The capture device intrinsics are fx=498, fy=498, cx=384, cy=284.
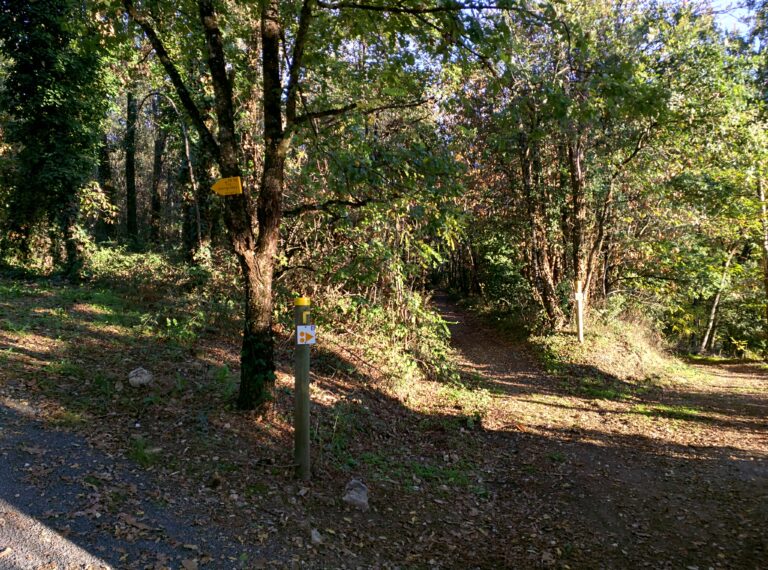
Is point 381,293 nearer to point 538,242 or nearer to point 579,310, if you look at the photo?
point 579,310

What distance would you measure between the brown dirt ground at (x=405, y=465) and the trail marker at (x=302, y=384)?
0.19 meters

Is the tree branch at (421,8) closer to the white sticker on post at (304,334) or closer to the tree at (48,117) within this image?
the white sticker on post at (304,334)

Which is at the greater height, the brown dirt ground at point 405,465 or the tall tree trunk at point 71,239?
the tall tree trunk at point 71,239

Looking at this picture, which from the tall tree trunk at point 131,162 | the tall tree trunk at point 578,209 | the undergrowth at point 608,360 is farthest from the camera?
the tall tree trunk at point 131,162

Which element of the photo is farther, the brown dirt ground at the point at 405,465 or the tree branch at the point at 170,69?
the tree branch at the point at 170,69

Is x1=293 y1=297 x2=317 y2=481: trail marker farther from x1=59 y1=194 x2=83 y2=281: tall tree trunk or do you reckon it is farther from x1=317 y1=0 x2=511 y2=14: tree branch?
x1=59 y1=194 x2=83 y2=281: tall tree trunk

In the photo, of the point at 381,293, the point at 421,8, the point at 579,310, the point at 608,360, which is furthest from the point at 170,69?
the point at 608,360

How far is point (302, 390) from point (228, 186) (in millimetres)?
2148

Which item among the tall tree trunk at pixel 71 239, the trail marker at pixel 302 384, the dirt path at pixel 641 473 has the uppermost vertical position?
the tall tree trunk at pixel 71 239

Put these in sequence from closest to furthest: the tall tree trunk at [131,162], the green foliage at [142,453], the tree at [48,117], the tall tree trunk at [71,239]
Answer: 1. the green foliage at [142,453]
2. the tree at [48,117]
3. the tall tree trunk at [71,239]
4. the tall tree trunk at [131,162]

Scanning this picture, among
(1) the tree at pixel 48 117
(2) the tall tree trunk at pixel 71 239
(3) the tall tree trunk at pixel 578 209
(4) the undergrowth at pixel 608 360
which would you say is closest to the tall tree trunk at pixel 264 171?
(4) the undergrowth at pixel 608 360

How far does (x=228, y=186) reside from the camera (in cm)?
495

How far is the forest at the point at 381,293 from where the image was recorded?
13.8 ft

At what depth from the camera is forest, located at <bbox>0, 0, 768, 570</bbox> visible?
4.21 metres
